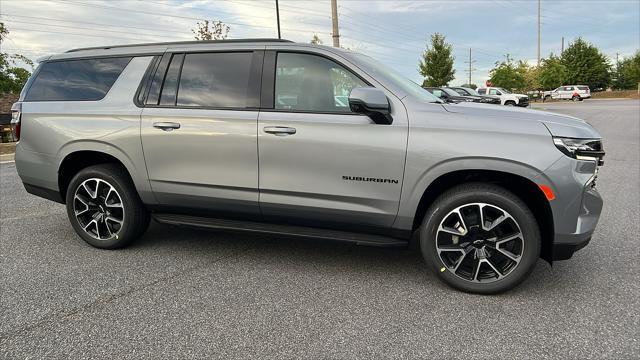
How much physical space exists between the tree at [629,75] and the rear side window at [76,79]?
71.8 meters

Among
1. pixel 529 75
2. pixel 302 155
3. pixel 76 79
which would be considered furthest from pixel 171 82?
pixel 529 75

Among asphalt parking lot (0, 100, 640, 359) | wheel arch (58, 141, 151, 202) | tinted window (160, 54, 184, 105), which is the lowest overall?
asphalt parking lot (0, 100, 640, 359)

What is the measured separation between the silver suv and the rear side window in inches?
0.5

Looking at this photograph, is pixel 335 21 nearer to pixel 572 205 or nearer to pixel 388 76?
pixel 388 76

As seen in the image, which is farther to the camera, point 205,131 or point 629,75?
point 629,75

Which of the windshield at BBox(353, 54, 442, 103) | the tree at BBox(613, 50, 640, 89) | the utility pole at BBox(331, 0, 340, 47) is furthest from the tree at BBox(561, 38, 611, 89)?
the windshield at BBox(353, 54, 442, 103)

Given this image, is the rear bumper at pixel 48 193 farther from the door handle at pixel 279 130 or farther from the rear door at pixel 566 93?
the rear door at pixel 566 93

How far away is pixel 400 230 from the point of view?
3.37m

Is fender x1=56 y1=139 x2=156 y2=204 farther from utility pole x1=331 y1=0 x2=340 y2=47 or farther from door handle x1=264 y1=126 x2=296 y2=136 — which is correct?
utility pole x1=331 y1=0 x2=340 y2=47

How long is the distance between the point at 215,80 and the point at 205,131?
45cm

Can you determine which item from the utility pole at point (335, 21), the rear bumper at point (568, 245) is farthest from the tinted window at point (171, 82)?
the utility pole at point (335, 21)

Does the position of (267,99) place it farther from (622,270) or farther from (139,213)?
(622,270)

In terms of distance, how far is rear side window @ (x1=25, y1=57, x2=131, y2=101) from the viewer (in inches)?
163

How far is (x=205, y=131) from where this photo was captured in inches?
144
